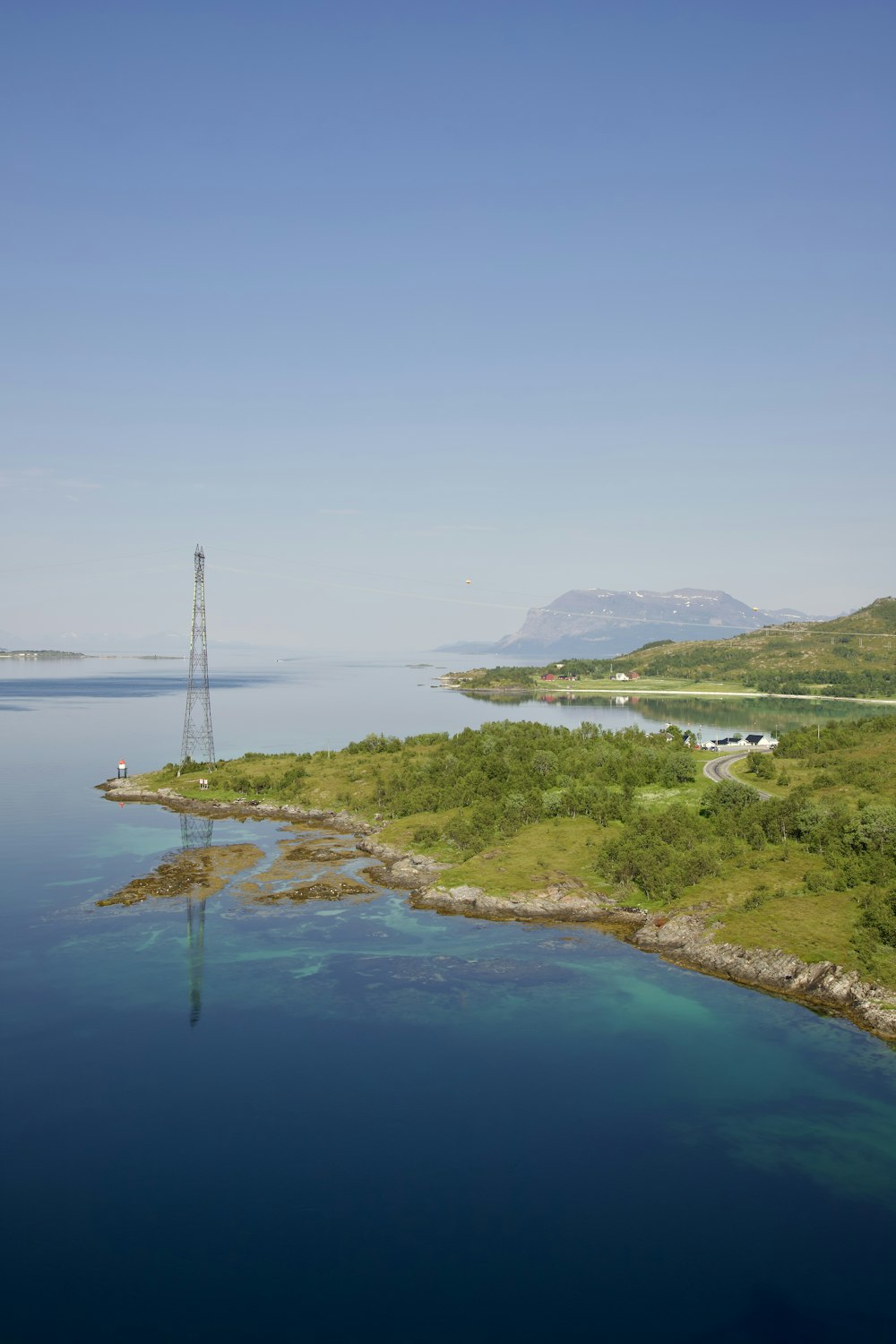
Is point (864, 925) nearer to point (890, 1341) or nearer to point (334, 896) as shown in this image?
point (890, 1341)

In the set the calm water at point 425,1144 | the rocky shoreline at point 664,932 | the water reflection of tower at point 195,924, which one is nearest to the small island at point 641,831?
the rocky shoreline at point 664,932

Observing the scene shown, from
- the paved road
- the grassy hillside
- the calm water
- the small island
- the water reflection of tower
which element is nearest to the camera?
the calm water

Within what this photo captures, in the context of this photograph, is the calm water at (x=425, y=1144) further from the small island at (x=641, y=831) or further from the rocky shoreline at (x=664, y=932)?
the small island at (x=641, y=831)

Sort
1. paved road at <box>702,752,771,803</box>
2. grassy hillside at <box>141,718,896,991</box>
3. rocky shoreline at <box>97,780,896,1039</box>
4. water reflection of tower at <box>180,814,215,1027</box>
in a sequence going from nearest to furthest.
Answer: rocky shoreline at <box>97,780,896,1039</box> < water reflection of tower at <box>180,814,215,1027</box> < grassy hillside at <box>141,718,896,991</box> < paved road at <box>702,752,771,803</box>

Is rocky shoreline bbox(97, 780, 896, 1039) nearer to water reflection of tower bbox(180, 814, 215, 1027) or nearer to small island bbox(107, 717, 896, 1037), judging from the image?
small island bbox(107, 717, 896, 1037)

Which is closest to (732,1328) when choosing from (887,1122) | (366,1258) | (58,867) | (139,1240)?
(366,1258)

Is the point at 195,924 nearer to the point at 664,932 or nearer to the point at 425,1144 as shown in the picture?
the point at 425,1144

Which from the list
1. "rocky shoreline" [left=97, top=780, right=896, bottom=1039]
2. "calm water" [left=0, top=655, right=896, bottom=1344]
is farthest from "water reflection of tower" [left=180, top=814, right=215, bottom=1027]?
"rocky shoreline" [left=97, top=780, right=896, bottom=1039]
